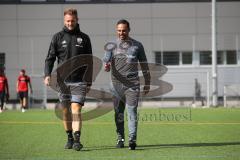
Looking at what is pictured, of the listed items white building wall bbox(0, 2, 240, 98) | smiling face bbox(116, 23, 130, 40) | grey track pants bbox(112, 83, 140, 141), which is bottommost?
grey track pants bbox(112, 83, 140, 141)

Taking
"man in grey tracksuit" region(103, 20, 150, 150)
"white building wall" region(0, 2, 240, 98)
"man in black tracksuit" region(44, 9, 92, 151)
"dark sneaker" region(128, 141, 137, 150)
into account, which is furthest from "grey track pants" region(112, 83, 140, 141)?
"white building wall" region(0, 2, 240, 98)

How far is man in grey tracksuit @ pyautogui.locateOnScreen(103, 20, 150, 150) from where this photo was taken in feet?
33.3

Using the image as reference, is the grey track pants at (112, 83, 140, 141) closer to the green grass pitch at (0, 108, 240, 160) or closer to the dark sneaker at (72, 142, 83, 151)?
the green grass pitch at (0, 108, 240, 160)

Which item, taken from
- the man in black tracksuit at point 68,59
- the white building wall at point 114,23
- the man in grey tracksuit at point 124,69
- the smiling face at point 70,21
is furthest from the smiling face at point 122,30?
the white building wall at point 114,23

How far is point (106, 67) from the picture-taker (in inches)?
401

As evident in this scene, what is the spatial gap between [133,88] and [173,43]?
2296cm

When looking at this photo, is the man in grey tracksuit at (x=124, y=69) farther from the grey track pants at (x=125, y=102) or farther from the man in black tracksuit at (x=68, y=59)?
the man in black tracksuit at (x=68, y=59)

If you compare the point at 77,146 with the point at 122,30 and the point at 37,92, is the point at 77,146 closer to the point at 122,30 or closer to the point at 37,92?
the point at 122,30

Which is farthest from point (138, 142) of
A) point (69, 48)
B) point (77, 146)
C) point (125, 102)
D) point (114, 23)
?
point (114, 23)

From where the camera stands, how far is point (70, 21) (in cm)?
1003

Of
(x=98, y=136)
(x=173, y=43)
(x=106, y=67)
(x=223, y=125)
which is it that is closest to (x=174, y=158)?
(x=106, y=67)

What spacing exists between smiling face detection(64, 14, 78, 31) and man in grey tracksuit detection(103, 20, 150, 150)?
0.66 meters

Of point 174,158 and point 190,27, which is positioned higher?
point 190,27

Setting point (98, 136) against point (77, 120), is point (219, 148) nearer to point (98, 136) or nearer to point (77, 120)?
point (77, 120)
